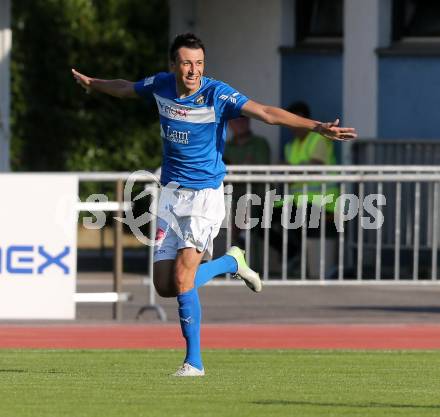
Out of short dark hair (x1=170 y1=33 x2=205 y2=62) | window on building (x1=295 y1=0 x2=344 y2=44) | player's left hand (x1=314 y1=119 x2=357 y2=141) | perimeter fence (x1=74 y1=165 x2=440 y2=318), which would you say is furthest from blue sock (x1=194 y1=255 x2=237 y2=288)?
window on building (x1=295 y1=0 x2=344 y2=44)

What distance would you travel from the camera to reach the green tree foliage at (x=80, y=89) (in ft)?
86.9

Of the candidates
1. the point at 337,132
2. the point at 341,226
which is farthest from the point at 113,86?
the point at 341,226

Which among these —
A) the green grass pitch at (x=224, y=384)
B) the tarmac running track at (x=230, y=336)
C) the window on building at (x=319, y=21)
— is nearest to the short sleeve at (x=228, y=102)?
the green grass pitch at (x=224, y=384)

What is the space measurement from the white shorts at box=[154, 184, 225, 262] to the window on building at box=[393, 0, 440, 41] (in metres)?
9.14

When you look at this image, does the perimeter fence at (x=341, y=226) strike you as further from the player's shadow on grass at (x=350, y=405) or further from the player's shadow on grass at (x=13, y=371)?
the player's shadow on grass at (x=350, y=405)

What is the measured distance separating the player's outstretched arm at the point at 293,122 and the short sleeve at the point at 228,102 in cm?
5

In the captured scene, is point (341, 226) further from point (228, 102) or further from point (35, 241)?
point (228, 102)

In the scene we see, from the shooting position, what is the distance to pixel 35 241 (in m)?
13.6

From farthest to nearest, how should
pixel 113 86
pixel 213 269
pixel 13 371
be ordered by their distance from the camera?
pixel 213 269 → pixel 113 86 → pixel 13 371

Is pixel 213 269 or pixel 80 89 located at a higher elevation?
pixel 80 89

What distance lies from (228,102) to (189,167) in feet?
1.64

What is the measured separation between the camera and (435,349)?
12.4 m

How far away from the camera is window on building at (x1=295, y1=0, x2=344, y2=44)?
2041cm

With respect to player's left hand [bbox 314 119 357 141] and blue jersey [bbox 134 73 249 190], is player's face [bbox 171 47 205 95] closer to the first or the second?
blue jersey [bbox 134 73 249 190]
